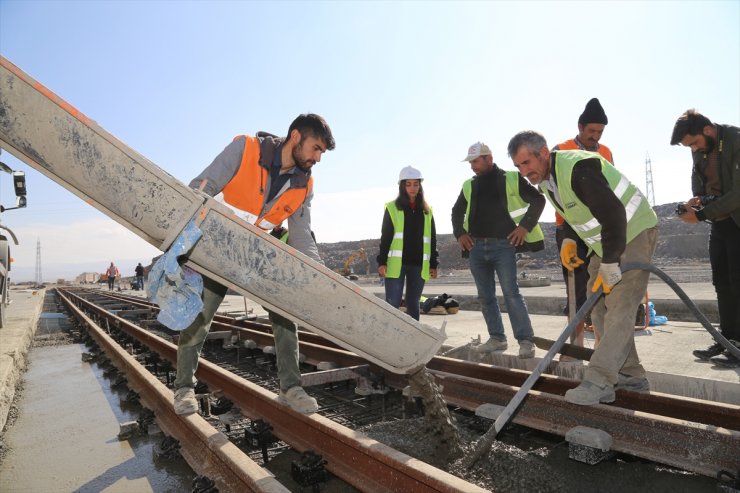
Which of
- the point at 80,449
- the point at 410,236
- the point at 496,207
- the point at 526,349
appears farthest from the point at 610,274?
the point at 80,449

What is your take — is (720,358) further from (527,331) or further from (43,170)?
(43,170)

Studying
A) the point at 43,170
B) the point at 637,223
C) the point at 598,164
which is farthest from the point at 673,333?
the point at 43,170

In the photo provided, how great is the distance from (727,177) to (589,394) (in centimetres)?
235

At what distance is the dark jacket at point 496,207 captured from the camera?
4.53 metres

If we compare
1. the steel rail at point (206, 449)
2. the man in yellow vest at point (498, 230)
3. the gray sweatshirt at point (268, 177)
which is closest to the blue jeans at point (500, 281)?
the man in yellow vest at point (498, 230)

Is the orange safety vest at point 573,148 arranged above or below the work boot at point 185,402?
above

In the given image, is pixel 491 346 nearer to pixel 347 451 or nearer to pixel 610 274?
pixel 610 274

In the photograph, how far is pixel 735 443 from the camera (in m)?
2.20

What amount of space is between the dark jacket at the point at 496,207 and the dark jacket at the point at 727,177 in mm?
1296

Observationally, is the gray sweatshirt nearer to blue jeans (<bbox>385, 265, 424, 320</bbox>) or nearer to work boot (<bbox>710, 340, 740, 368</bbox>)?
blue jeans (<bbox>385, 265, 424, 320</bbox>)

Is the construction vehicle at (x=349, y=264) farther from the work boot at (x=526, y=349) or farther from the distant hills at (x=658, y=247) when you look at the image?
the work boot at (x=526, y=349)

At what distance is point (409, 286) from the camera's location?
5.16 meters

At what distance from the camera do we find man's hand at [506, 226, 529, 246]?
4457 millimetres

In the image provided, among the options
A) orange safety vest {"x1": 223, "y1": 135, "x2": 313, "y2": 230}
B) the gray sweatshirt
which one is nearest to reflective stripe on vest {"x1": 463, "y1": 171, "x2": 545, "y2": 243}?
the gray sweatshirt
